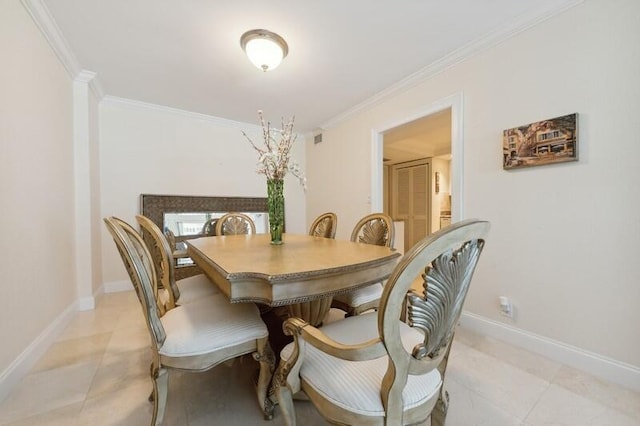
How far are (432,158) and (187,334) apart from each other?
567cm

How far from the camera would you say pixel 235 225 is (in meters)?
2.88

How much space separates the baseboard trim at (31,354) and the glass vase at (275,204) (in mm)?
1583

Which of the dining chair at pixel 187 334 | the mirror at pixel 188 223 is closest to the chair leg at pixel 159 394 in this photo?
the dining chair at pixel 187 334

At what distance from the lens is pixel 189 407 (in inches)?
50.2

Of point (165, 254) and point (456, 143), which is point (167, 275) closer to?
point (165, 254)

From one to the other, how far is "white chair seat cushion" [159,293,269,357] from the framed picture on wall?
6.80 ft

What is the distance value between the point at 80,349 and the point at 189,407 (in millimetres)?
1182

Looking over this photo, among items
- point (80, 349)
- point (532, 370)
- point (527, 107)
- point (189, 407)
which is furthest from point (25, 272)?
point (527, 107)

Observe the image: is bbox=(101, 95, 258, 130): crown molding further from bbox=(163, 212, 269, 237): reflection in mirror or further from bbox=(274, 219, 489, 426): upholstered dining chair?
bbox=(274, 219, 489, 426): upholstered dining chair

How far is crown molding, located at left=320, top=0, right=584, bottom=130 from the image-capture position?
172cm

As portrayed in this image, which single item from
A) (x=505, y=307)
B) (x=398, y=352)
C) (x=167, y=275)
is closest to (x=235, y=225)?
(x=167, y=275)

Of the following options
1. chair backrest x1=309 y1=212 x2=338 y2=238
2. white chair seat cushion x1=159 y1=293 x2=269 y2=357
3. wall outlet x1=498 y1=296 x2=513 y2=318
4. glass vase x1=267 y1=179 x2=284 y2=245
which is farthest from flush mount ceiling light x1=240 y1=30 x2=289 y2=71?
wall outlet x1=498 y1=296 x2=513 y2=318

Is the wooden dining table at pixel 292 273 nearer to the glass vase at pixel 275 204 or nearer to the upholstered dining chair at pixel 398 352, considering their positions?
the upholstered dining chair at pixel 398 352

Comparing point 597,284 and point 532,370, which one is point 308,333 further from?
point 597,284
